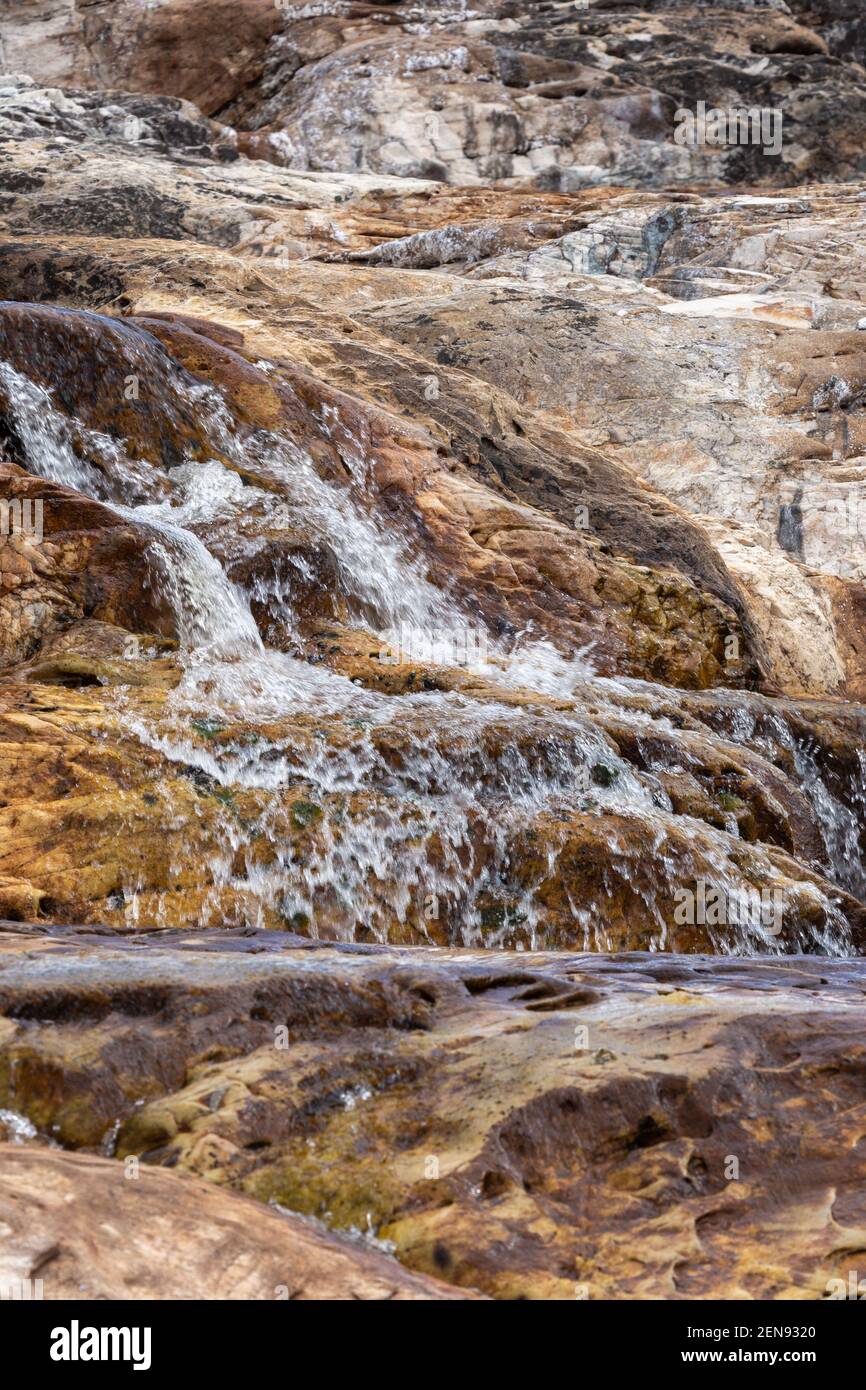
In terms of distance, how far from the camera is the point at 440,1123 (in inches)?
157

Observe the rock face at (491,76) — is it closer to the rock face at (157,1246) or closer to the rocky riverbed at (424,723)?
the rocky riverbed at (424,723)

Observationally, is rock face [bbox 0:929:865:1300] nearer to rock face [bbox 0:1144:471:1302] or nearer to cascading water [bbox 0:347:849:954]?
rock face [bbox 0:1144:471:1302]

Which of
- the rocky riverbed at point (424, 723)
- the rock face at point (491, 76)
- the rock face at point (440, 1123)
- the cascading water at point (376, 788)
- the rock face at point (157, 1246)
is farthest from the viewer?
the rock face at point (491, 76)

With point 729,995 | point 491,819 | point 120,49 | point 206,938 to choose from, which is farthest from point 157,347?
point 120,49

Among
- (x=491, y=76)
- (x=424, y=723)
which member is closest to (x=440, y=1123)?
(x=424, y=723)

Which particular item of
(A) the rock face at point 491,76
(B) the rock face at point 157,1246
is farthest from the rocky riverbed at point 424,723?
(A) the rock face at point 491,76

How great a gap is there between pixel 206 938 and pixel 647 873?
9.38ft

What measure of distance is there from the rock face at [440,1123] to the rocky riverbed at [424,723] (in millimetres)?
14

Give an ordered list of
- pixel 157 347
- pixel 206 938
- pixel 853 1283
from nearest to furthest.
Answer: pixel 853 1283 → pixel 206 938 → pixel 157 347

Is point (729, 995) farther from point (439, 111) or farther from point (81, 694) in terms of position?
point (439, 111)

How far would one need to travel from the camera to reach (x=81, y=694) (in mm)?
7711

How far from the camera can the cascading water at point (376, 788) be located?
284 inches

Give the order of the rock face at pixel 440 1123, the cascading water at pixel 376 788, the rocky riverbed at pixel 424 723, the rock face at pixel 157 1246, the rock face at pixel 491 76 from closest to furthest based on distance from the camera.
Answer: the rock face at pixel 157 1246
the rock face at pixel 440 1123
the rocky riverbed at pixel 424 723
the cascading water at pixel 376 788
the rock face at pixel 491 76

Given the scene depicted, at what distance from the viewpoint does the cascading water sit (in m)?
7.21
